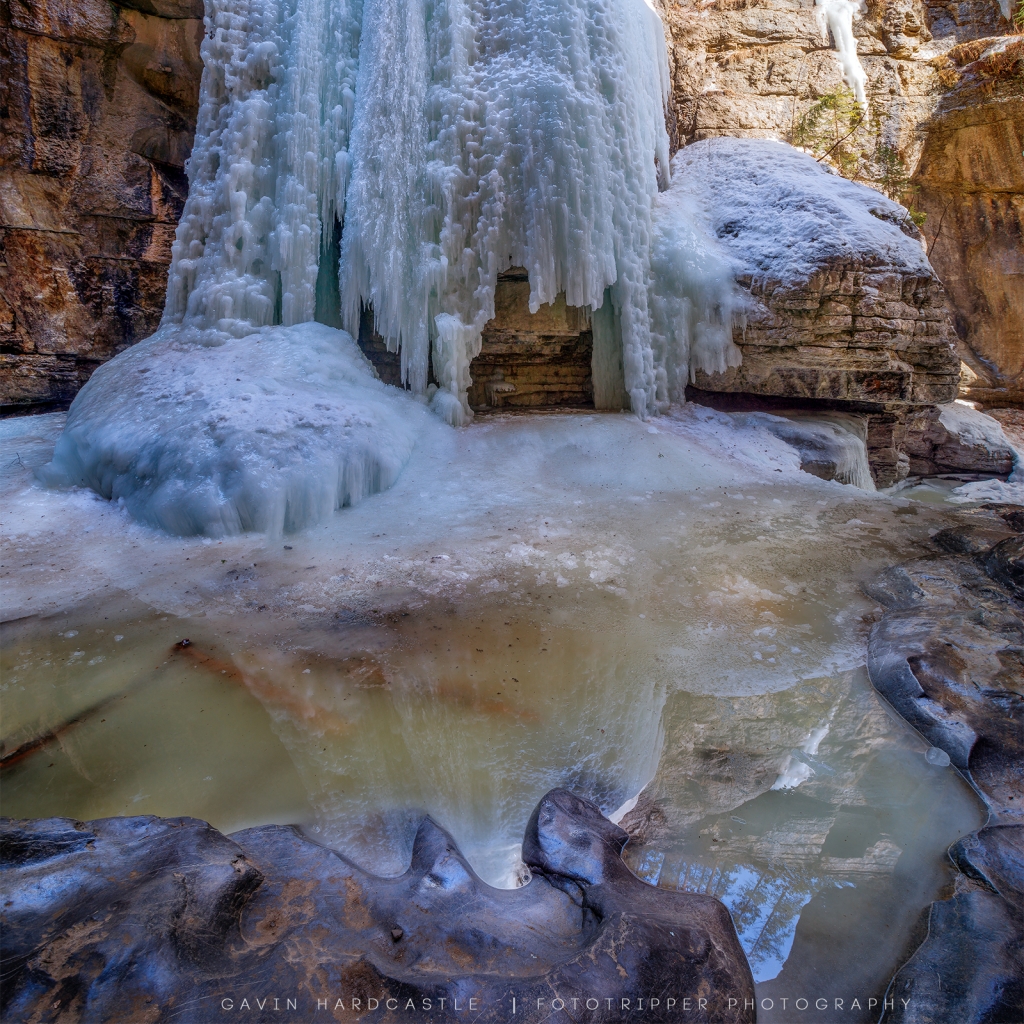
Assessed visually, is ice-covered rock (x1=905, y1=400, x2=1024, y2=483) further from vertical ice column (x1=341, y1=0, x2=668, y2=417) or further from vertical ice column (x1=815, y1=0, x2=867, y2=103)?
vertical ice column (x1=341, y1=0, x2=668, y2=417)

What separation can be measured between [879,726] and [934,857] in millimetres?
500

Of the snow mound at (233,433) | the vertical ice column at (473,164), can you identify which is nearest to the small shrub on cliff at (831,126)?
the vertical ice column at (473,164)

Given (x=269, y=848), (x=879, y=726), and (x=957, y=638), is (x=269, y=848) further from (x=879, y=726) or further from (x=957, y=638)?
(x=957, y=638)

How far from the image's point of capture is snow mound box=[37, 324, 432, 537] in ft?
11.2

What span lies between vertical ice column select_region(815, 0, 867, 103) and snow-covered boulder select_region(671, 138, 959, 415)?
3005mm

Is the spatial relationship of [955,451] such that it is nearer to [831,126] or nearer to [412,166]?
[831,126]

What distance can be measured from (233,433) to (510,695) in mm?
2455

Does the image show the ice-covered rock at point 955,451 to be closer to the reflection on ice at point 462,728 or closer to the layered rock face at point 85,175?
the reflection on ice at point 462,728

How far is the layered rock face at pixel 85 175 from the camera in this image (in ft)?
16.5

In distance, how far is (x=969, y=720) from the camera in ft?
6.26

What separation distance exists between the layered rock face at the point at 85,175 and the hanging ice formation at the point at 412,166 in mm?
1042

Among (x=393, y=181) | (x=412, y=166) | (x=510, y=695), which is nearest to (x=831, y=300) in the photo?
(x=412, y=166)

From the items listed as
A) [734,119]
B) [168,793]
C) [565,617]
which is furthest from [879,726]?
[734,119]

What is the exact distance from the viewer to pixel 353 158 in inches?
188
